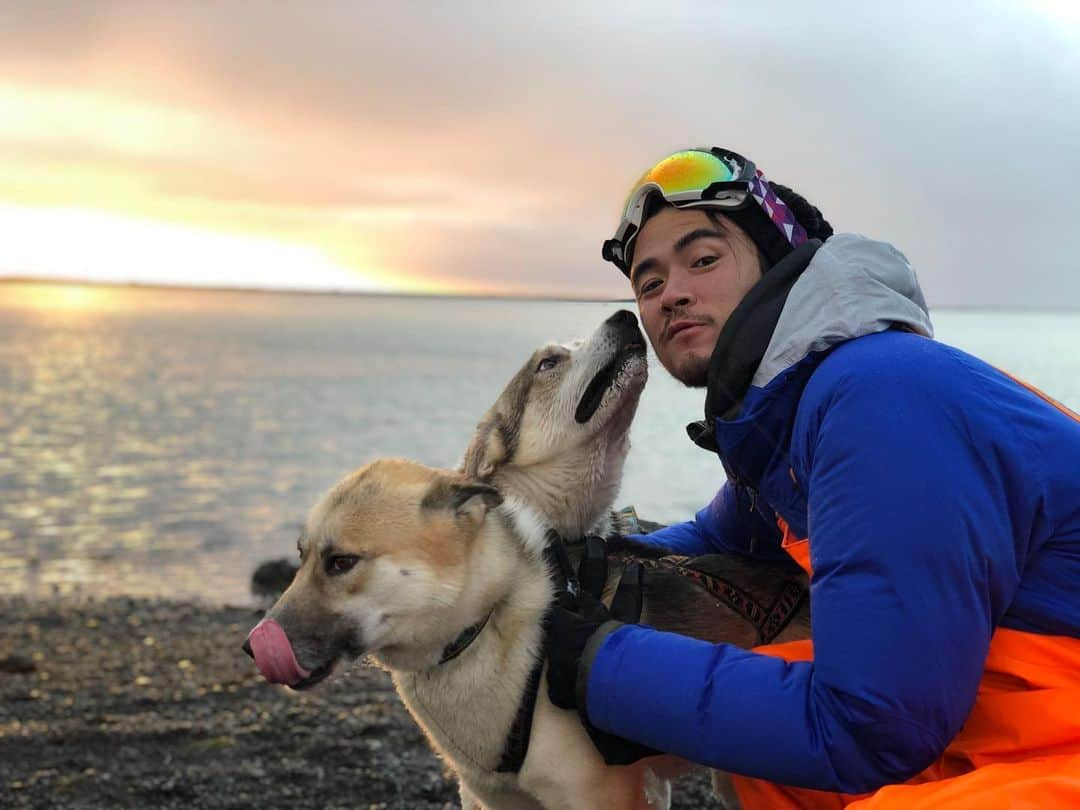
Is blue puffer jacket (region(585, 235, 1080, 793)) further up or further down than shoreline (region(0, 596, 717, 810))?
further up

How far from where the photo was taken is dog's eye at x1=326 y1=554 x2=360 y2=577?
143 inches

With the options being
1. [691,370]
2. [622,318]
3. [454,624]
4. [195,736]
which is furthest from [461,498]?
[195,736]

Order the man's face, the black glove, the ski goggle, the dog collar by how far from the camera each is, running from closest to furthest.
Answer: the black glove < the man's face < the ski goggle < the dog collar

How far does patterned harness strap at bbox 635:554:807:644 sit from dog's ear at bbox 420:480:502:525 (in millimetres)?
751

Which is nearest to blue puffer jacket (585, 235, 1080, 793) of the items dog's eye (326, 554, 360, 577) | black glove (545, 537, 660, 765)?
black glove (545, 537, 660, 765)

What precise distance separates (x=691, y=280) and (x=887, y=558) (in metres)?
1.32

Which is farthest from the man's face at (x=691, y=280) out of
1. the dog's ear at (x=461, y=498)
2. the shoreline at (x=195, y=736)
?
the shoreline at (x=195, y=736)

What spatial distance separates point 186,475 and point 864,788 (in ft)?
85.8

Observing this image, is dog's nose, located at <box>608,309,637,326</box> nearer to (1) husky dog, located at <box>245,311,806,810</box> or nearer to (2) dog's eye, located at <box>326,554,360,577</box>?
(1) husky dog, located at <box>245,311,806,810</box>

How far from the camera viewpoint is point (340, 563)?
12.0ft

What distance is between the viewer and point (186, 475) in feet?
87.3

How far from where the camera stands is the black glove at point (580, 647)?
3311mm

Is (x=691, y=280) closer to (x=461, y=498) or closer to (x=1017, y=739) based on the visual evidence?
(x=461, y=498)

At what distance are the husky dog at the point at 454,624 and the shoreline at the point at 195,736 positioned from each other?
0.26 m
